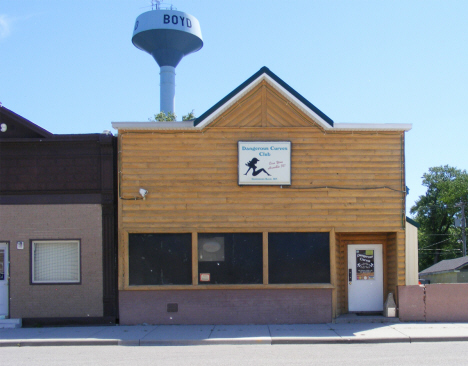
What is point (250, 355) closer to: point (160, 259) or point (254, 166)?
point (160, 259)

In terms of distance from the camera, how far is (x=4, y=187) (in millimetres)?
14242

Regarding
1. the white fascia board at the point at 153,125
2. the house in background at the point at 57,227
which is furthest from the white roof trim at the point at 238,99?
the house in background at the point at 57,227

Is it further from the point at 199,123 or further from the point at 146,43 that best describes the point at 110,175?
the point at 146,43

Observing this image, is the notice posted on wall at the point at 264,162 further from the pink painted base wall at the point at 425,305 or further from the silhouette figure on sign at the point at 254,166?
the pink painted base wall at the point at 425,305

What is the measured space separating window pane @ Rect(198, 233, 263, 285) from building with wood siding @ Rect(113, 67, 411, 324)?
0.08 ft

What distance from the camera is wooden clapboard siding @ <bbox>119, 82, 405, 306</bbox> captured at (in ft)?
45.7

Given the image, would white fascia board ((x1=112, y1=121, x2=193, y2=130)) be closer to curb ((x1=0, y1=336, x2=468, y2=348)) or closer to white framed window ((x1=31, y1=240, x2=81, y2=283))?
white framed window ((x1=31, y1=240, x2=81, y2=283))

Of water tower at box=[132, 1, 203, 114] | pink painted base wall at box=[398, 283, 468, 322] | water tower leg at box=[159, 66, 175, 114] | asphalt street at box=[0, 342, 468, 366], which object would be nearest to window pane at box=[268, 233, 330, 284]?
pink painted base wall at box=[398, 283, 468, 322]

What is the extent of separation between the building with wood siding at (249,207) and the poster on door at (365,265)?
90cm

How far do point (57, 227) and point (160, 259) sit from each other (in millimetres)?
2838

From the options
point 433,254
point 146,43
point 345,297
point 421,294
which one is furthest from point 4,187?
point 433,254

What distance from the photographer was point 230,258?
14.0m

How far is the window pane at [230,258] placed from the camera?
13.9 m

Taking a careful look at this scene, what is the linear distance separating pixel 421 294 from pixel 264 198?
15.6 feet
